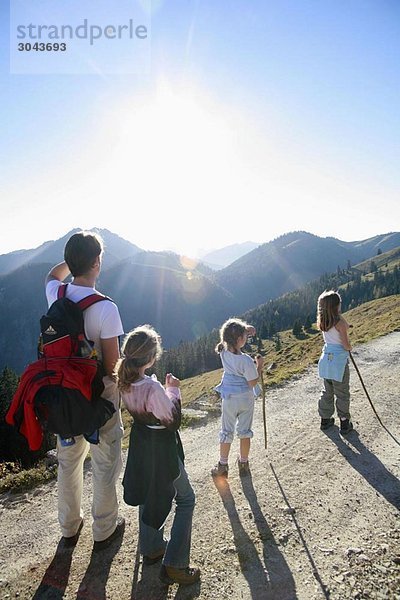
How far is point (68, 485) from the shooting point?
4859mm

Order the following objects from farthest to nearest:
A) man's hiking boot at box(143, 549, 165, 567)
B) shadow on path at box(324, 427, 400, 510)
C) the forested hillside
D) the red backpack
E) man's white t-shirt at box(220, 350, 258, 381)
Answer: the forested hillside
man's white t-shirt at box(220, 350, 258, 381)
shadow on path at box(324, 427, 400, 510)
man's hiking boot at box(143, 549, 165, 567)
the red backpack

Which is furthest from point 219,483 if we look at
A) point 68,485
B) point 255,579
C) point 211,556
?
point 68,485

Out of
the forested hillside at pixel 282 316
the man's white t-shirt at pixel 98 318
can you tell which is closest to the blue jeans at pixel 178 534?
the man's white t-shirt at pixel 98 318

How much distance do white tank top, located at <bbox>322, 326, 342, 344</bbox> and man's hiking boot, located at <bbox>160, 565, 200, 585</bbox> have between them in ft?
18.6

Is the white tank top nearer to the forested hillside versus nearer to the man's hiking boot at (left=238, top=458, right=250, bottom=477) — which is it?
the man's hiking boot at (left=238, top=458, right=250, bottom=477)

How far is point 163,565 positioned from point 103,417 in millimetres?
1977

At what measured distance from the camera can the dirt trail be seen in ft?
14.1

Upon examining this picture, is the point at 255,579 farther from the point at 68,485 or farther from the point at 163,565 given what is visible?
the point at 68,485

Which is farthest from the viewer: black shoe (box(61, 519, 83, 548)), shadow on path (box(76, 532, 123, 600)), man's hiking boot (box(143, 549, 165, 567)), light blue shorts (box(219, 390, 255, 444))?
light blue shorts (box(219, 390, 255, 444))

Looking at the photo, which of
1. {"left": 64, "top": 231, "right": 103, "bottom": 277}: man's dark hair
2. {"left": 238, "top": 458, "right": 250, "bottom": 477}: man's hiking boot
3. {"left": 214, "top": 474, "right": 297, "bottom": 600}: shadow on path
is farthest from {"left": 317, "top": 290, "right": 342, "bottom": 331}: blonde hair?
{"left": 64, "top": 231, "right": 103, "bottom": 277}: man's dark hair

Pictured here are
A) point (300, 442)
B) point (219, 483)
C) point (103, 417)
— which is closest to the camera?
point (103, 417)

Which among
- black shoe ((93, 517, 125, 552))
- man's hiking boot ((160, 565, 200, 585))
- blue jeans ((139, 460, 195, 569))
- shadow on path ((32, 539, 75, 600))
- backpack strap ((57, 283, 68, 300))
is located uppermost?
backpack strap ((57, 283, 68, 300))

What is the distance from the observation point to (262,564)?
15.1ft

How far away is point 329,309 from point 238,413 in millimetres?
3304
